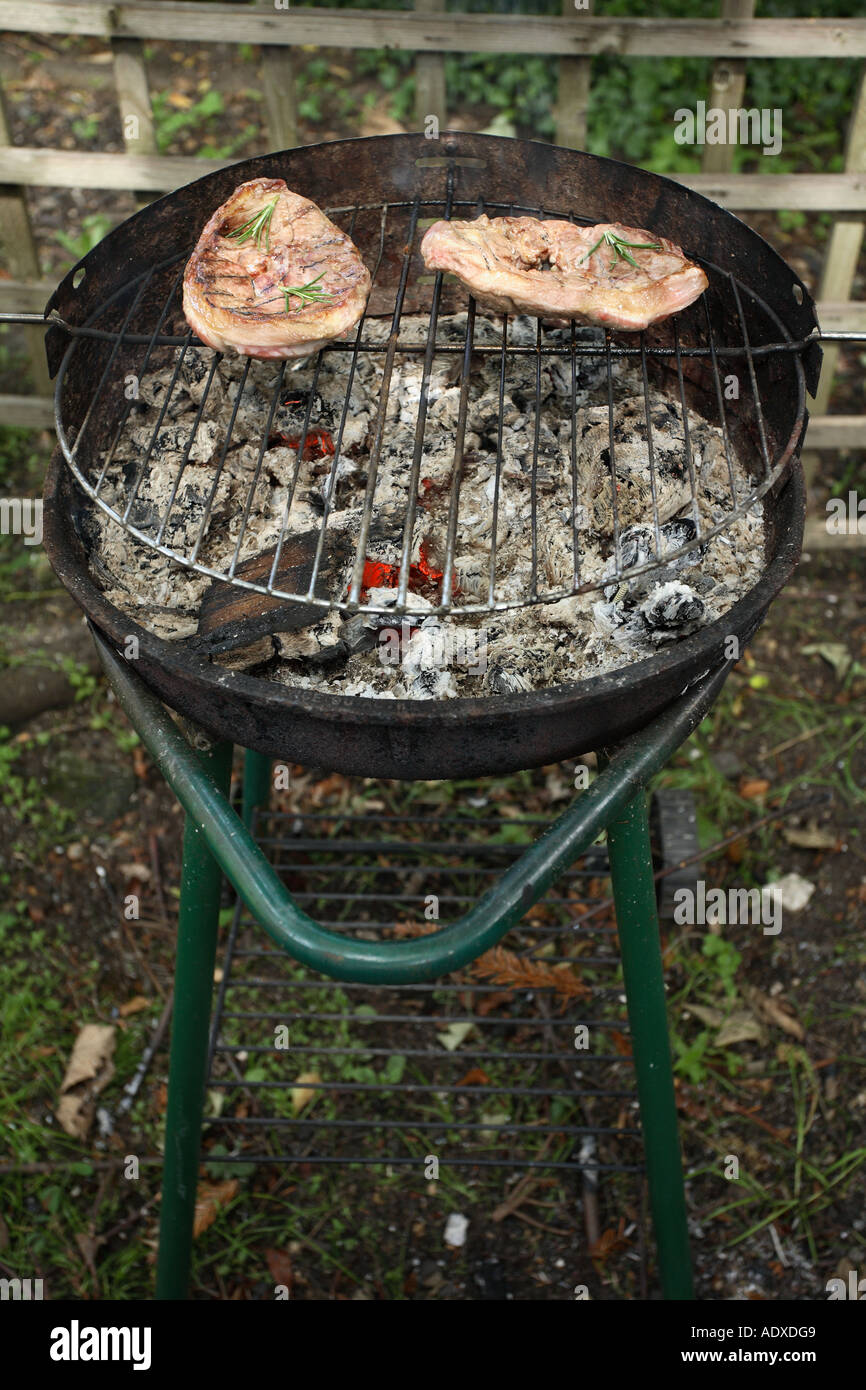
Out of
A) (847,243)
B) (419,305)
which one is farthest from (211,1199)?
(847,243)

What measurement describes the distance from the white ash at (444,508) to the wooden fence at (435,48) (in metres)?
1.39

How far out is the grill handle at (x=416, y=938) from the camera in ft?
5.63

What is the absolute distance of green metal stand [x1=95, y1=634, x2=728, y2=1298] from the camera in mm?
1729

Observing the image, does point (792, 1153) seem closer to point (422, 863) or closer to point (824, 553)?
point (422, 863)

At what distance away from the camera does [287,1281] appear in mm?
2895

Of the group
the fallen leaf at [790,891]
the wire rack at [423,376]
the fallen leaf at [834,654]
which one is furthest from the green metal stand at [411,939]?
the fallen leaf at [834,654]

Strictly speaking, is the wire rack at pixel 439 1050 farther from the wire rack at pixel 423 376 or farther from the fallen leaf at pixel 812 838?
the wire rack at pixel 423 376

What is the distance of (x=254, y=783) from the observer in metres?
3.39

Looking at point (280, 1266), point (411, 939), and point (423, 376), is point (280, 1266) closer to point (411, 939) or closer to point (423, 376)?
point (411, 939)

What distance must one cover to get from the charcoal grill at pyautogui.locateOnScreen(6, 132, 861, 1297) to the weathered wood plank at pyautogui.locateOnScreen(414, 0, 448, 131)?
1.01 m

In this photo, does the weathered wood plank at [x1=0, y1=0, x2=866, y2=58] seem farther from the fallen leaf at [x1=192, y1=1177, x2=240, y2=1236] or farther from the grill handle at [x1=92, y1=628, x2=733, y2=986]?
the fallen leaf at [x1=192, y1=1177, x2=240, y2=1236]

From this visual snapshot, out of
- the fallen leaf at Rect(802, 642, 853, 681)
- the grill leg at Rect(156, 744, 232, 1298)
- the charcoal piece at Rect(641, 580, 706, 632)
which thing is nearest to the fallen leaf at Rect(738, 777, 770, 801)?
the fallen leaf at Rect(802, 642, 853, 681)

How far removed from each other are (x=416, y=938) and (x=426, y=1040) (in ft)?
5.46
